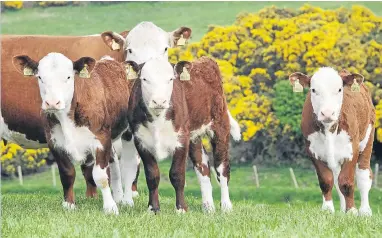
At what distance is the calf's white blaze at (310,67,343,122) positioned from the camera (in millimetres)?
13000

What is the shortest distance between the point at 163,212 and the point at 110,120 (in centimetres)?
142

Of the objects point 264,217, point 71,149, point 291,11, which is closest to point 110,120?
point 71,149

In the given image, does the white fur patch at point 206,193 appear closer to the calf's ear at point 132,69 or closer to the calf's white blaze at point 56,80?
the calf's ear at point 132,69

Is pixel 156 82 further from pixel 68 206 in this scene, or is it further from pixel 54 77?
pixel 68 206

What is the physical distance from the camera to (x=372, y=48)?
36688mm

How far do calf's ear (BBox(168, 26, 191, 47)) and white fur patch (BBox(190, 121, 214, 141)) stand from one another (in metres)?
1.36

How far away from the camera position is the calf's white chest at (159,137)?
41.1 ft

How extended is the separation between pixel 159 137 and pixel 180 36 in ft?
8.16

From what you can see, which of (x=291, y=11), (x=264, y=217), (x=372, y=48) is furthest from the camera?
(x=291, y=11)

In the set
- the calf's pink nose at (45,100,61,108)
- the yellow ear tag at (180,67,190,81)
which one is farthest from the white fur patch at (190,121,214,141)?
the calf's pink nose at (45,100,61,108)

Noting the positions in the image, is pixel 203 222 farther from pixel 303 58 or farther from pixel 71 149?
pixel 303 58

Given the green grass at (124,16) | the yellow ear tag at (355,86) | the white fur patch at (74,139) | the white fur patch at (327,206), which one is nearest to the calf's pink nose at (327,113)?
the yellow ear tag at (355,86)

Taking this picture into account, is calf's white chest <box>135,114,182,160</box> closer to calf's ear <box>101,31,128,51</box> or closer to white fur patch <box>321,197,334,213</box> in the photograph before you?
calf's ear <box>101,31,128,51</box>

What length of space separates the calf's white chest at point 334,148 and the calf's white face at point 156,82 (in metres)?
2.34
